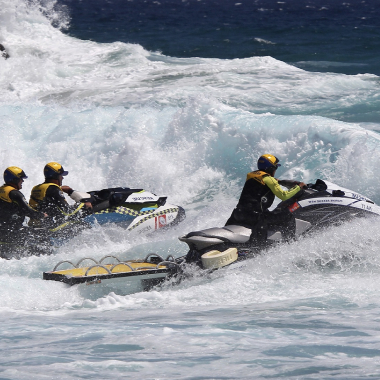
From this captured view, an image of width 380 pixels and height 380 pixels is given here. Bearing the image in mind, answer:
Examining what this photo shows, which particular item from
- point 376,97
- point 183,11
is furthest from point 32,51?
point 183,11

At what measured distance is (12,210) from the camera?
8.97m

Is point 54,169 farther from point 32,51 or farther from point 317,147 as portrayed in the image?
point 32,51

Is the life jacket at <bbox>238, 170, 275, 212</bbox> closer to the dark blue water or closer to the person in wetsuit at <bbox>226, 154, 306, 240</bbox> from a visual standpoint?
the person in wetsuit at <bbox>226, 154, 306, 240</bbox>

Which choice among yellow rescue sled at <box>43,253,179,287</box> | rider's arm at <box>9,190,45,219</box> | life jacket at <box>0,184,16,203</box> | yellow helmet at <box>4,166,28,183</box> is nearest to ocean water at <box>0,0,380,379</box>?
yellow rescue sled at <box>43,253,179,287</box>

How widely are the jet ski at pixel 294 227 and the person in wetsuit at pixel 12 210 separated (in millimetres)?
2721

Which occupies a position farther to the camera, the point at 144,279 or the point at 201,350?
the point at 144,279

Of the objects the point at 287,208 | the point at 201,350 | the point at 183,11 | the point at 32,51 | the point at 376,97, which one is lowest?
the point at 201,350

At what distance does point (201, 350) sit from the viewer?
4.93 metres

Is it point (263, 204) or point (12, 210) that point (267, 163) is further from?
point (12, 210)

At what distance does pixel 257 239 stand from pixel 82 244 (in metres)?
2.97

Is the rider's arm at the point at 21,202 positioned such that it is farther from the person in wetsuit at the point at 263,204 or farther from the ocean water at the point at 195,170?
the person in wetsuit at the point at 263,204

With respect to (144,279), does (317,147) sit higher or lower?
higher

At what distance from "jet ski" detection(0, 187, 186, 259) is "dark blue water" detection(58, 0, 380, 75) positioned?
43.5ft

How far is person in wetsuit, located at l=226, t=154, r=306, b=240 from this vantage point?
7461mm
